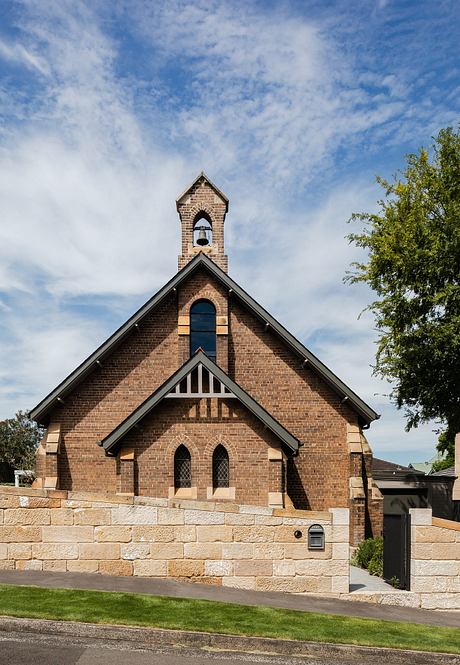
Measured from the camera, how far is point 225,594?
12.2m

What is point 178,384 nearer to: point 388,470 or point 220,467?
point 220,467

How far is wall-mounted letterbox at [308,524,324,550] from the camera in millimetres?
12977

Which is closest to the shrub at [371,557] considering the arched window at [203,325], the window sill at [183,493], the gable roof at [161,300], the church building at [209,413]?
the church building at [209,413]

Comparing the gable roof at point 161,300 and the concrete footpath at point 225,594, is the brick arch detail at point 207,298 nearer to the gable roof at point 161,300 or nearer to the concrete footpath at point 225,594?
the gable roof at point 161,300

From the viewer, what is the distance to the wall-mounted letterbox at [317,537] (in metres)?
13.0

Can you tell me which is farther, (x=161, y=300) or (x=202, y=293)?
(x=202, y=293)

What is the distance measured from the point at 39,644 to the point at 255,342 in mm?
16096

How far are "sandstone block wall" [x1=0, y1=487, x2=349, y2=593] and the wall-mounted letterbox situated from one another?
10cm

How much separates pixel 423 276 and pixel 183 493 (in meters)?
14.1

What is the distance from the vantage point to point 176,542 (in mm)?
13031

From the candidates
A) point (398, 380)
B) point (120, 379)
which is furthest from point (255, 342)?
point (398, 380)

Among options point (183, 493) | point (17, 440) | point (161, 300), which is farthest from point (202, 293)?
point (17, 440)

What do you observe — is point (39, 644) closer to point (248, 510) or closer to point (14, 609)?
point (14, 609)

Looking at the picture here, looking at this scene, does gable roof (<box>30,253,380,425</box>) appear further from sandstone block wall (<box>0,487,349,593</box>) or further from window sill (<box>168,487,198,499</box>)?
sandstone block wall (<box>0,487,349,593</box>)
